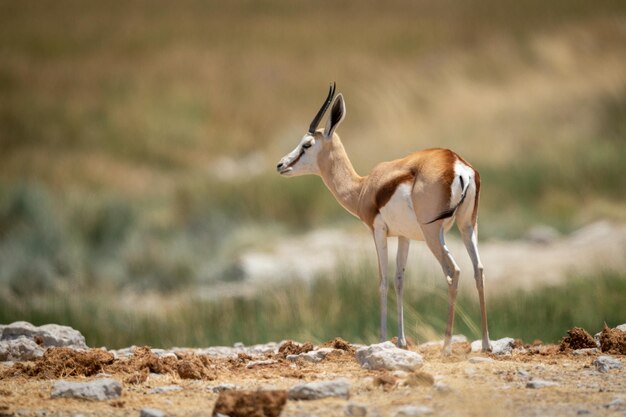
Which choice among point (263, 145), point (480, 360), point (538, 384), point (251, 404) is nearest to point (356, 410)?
point (251, 404)

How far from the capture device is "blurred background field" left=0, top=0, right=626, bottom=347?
1251 centimetres

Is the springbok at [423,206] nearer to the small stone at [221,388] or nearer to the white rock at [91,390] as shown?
the small stone at [221,388]

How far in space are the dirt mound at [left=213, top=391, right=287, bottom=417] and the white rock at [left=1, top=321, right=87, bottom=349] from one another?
9.95ft

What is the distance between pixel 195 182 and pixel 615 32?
13.3 m

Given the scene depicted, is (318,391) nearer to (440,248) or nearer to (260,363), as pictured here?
(260,363)

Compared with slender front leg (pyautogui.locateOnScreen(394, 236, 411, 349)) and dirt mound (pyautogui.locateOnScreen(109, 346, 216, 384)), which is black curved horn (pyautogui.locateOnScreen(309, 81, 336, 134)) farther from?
dirt mound (pyautogui.locateOnScreen(109, 346, 216, 384))

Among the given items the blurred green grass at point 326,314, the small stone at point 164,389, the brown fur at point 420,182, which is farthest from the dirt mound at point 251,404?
the blurred green grass at point 326,314

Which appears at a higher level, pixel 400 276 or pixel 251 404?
pixel 400 276

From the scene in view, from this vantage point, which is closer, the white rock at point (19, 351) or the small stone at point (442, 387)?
the small stone at point (442, 387)

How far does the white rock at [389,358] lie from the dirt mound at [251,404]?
1225 mm

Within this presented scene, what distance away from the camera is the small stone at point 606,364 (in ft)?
23.3

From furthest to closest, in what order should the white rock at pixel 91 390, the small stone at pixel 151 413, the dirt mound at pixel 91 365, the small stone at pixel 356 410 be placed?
1. the dirt mound at pixel 91 365
2. the white rock at pixel 91 390
3. the small stone at pixel 356 410
4. the small stone at pixel 151 413

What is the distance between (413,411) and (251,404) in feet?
2.91

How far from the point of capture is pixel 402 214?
797 centimetres
